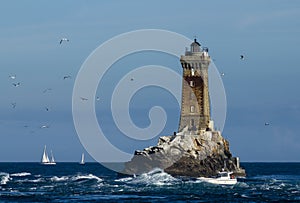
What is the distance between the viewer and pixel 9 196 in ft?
330

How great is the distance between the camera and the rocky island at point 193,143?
146875 millimetres

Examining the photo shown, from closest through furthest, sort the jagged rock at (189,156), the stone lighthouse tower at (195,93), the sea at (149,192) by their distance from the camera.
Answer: the sea at (149,192)
the jagged rock at (189,156)
the stone lighthouse tower at (195,93)

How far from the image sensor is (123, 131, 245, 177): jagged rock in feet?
481

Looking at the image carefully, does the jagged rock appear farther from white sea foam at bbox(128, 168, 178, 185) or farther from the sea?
the sea

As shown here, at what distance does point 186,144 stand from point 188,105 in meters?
6.43

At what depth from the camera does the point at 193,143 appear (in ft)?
486

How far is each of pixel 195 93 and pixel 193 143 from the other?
7.81m

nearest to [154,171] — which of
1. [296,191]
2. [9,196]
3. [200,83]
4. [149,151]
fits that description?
[149,151]

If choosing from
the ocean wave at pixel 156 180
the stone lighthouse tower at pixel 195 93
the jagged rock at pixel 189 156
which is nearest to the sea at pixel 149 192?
the ocean wave at pixel 156 180

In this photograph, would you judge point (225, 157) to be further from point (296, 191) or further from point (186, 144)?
point (296, 191)

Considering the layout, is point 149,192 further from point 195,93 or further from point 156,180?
point 195,93

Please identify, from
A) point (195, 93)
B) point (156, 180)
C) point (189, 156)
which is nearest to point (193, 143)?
point (189, 156)

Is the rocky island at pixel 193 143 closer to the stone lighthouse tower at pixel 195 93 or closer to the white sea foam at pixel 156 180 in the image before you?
the stone lighthouse tower at pixel 195 93

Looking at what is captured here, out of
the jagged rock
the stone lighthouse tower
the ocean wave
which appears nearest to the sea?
the ocean wave
